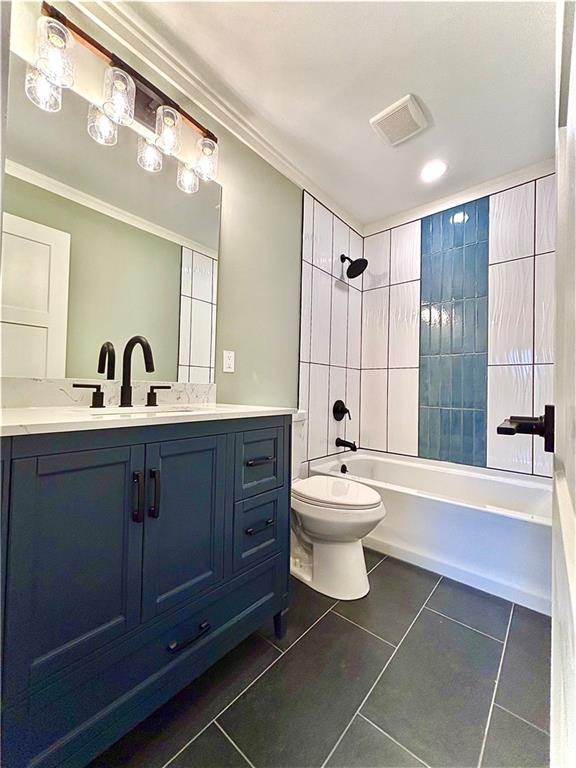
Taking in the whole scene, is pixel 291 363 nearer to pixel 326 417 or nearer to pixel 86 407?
pixel 326 417

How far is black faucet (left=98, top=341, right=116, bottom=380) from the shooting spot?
122 centimetres

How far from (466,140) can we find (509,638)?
2.41 m

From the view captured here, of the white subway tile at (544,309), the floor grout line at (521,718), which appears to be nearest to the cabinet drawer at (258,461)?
the floor grout line at (521,718)

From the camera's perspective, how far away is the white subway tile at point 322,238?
2.23 meters

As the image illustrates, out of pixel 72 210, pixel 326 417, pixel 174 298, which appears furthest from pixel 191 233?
pixel 326 417

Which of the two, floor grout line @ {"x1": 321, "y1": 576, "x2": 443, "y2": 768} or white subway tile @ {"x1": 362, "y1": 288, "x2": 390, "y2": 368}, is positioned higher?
white subway tile @ {"x1": 362, "y1": 288, "x2": 390, "y2": 368}

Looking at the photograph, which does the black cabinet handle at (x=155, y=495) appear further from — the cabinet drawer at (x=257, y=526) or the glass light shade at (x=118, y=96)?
the glass light shade at (x=118, y=96)

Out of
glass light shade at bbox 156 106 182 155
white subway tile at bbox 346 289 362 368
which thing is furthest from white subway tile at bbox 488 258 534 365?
glass light shade at bbox 156 106 182 155

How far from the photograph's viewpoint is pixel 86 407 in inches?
46.1

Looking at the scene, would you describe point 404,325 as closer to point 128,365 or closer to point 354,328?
point 354,328

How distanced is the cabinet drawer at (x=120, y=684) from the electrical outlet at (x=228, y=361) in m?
0.93

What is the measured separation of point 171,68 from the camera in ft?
4.44

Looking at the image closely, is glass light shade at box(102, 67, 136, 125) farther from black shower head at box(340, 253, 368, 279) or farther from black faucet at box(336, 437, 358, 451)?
black faucet at box(336, 437, 358, 451)

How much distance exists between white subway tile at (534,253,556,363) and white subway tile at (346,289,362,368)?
3.88 feet
